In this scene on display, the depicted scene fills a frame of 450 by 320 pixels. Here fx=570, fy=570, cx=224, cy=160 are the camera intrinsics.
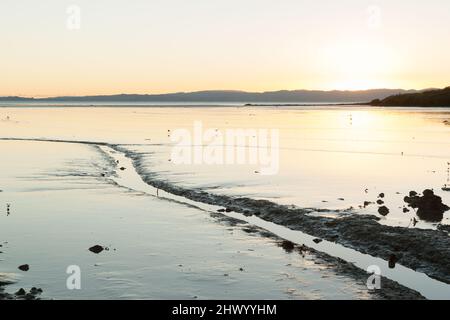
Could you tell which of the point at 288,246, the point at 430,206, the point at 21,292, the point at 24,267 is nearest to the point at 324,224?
the point at 288,246

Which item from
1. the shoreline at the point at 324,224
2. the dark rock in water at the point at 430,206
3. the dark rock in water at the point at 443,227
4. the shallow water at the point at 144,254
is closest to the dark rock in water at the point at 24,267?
the shallow water at the point at 144,254

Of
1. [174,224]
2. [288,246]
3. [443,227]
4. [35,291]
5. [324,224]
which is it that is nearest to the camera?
[35,291]

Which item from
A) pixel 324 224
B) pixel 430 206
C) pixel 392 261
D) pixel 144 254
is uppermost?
pixel 430 206

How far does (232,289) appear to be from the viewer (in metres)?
15.1

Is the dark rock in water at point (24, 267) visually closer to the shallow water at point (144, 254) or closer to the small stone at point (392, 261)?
the shallow water at point (144, 254)

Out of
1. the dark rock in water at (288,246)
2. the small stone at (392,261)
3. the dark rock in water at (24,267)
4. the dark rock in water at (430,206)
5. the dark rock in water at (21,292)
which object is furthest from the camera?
the dark rock in water at (430,206)

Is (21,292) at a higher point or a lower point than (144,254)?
higher

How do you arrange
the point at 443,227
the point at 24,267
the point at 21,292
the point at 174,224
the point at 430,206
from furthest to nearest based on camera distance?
the point at 430,206, the point at 174,224, the point at 443,227, the point at 24,267, the point at 21,292

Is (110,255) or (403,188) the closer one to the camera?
(110,255)

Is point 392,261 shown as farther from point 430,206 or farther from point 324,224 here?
point 430,206

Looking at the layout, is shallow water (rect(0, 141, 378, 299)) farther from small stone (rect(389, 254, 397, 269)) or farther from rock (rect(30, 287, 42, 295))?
small stone (rect(389, 254, 397, 269))

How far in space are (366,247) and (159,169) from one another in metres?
23.9

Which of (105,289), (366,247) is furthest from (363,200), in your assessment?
(105,289)

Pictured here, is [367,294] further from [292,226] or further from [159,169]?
[159,169]
